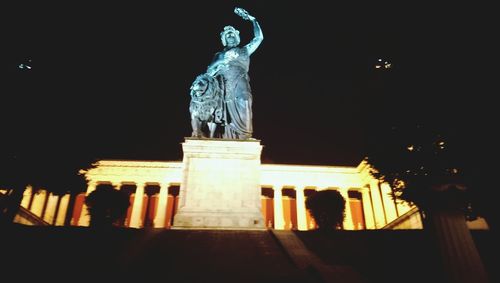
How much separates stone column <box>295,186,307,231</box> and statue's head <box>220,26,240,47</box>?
1150 inches


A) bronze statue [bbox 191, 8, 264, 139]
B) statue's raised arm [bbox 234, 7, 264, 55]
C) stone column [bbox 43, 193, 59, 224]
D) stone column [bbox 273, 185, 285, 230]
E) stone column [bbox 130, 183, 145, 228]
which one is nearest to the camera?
bronze statue [bbox 191, 8, 264, 139]

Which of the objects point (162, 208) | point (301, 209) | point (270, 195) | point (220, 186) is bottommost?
point (220, 186)

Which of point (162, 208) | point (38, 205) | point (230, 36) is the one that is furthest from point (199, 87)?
point (38, 205)

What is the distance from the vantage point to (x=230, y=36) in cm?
1288

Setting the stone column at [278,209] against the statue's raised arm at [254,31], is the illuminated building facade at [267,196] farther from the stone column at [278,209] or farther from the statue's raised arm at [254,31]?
the statue's raised arm at [254,31]

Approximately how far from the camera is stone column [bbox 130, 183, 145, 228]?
37312 mm

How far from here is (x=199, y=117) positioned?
1145 centimetres

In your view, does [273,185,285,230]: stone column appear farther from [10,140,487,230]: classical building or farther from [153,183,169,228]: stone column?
[153,183,169,228]: stone column

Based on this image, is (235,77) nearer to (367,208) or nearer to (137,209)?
(137,209)

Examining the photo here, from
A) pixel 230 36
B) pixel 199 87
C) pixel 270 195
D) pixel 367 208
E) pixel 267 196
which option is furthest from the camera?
pixel 270 195

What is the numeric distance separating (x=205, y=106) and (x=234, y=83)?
1460 millimetres

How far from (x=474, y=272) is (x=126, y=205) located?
10.2 metres

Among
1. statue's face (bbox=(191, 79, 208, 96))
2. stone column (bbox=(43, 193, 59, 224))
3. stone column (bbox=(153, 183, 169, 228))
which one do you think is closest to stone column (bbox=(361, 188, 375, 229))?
stone column (bbox=(153, 183, 169, 228))

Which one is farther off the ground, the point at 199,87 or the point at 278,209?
the point at 278,209
